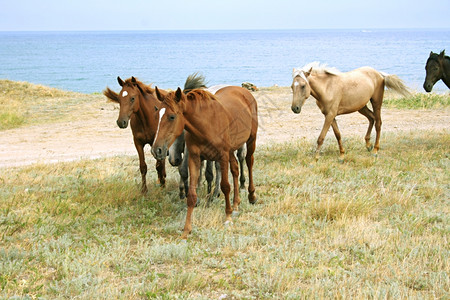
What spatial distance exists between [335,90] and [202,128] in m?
5.24

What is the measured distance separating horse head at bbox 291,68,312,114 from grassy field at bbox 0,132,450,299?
130 cm

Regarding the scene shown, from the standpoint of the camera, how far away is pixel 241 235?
231 inches

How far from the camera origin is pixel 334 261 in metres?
5.11

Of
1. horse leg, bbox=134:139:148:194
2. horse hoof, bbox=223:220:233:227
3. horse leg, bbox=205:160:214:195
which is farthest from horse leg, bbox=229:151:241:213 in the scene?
horse leg, bbox=134:139:148:194

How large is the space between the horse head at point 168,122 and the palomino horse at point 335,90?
4380 mm

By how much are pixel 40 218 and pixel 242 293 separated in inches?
129

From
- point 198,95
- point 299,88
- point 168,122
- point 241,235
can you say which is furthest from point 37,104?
point 241,235

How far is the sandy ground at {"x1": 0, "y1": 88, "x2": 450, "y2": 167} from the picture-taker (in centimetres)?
1239

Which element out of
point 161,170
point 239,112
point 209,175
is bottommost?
point 161,170

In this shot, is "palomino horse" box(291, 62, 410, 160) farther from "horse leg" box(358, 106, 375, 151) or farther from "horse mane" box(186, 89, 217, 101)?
"horse mane" box(186, 89, 217, 101)

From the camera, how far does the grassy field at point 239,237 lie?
4582mm

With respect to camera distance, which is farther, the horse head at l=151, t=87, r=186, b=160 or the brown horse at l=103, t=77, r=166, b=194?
the brown horse at l=103, t=77, r=166, b=194

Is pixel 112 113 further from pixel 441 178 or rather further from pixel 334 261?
pixel 334 261

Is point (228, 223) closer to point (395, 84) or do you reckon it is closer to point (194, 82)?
point (194, 82)
